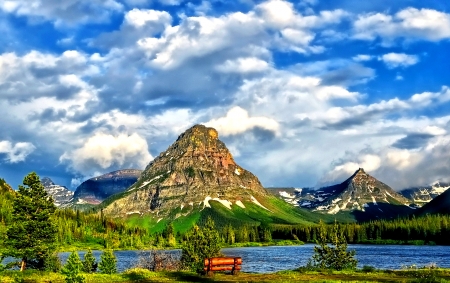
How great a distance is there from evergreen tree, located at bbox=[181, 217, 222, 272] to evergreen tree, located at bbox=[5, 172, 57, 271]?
22.6 m

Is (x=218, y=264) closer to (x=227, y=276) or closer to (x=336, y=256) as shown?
(x=227, y=276)

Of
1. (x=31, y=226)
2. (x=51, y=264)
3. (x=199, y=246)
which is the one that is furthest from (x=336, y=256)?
(x=51, y=264)

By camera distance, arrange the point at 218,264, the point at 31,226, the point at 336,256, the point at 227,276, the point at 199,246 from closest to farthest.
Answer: the point at 227,276 → the point at 218,264 → the point at 199,246 → the point at 336,256 → the point at 31,226

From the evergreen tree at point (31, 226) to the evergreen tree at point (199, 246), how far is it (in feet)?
74.0

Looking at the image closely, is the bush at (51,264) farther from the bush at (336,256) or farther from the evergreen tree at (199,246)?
the bush at (336,256)

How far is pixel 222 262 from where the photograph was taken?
59594mm

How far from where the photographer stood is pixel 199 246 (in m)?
66.1

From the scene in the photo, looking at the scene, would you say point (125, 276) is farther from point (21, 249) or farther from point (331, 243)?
point (331, 243)

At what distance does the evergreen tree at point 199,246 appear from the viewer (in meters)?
65.3

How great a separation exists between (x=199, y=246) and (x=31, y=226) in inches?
1048

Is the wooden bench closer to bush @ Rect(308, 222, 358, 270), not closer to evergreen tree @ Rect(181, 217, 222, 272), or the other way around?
evergreen tree @ Rect(181, 217, 222, 272)

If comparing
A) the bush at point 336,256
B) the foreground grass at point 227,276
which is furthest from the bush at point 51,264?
the bush at point 336,256

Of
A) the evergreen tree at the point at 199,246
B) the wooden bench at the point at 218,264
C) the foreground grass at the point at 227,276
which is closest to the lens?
the foreground grass at the point at 227,276

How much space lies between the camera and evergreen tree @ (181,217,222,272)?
214 feet
